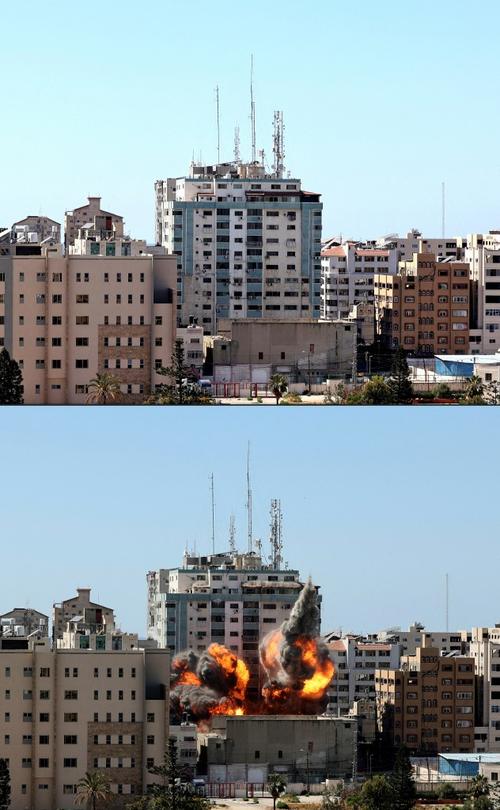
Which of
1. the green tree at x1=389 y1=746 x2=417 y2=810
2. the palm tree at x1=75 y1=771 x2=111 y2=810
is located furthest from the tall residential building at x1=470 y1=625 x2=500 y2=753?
the palm tree at x1=75 y1=771 x2=111 y2=810

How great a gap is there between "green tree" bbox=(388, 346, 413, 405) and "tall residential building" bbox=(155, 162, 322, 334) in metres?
4.00

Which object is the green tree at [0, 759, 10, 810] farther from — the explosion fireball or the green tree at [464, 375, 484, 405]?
the green tree at [464, 375, 484, 405]

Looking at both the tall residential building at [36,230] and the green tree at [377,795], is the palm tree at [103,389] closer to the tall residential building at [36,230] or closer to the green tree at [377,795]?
the tall residential building at [36,230]

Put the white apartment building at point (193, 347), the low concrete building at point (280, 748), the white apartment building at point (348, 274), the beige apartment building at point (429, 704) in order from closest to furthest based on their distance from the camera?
the low concrete building at point (280, 748) → the beige apartment building at point (429, 704) → the white apartment building at point (193, 347) → the white apartment building at point (348, 274)

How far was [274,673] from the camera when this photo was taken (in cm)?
3697

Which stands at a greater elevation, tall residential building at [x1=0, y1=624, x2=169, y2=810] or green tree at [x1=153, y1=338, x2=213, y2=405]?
green tree at [x1=153, y1=338, x2=213, y2=405]

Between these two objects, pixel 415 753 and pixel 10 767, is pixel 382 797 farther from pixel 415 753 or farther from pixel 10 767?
pixel 415 753

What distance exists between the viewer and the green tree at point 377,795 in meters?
29.1

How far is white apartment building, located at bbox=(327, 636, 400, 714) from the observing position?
38062mm

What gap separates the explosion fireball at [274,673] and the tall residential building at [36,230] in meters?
6.28

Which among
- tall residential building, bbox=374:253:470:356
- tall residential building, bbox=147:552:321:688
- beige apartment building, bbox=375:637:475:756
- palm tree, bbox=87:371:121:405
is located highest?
tall residential building, bbox=374:253:470:356

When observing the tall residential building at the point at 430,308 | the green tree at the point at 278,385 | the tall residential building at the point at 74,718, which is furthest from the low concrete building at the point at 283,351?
the tall residential building at the point at 74,718

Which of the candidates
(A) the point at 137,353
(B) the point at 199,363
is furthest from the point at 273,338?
(A) the point at 137,353

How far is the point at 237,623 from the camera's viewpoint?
126 feet
